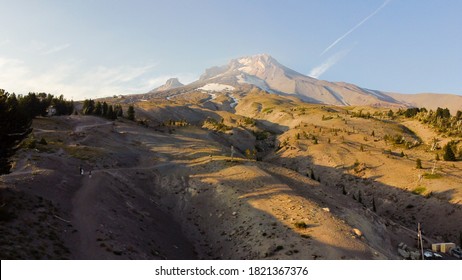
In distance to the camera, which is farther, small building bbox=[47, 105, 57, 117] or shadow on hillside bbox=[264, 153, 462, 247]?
small building bbox=[47, 105, 57, 117]

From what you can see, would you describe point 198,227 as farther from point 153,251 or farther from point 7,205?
point 7,205

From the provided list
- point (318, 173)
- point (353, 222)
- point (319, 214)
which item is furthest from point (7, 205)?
point (318, 173)

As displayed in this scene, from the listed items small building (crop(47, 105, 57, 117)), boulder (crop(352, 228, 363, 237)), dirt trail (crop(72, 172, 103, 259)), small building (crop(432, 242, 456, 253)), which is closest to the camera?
dirt trail (crop(72, 172, 103, 259))

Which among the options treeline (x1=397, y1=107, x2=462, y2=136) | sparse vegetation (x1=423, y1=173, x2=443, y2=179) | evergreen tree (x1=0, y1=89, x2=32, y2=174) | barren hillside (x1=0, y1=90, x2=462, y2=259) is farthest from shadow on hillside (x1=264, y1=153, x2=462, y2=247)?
treeline (x1=397, y1=107, x2=462, y2=136)

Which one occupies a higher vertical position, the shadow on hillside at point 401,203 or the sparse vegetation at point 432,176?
the sparse vegetation at point 432,176

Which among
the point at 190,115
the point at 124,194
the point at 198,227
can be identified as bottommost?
the point at 198,227

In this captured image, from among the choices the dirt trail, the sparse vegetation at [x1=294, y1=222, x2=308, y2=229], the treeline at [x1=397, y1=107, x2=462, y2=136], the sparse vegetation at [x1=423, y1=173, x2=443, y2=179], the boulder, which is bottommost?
the boulder

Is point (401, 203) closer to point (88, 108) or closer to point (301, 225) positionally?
point (301, 225)

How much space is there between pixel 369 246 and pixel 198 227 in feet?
63.8

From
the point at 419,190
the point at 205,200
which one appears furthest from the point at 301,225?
the point at 419,190

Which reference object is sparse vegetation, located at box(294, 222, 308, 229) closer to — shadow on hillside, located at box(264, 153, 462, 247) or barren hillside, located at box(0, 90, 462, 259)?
barren hillside, located at box(0, 90, 462, 259)

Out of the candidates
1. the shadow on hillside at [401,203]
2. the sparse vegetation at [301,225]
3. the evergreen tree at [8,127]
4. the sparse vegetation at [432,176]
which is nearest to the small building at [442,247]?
the shadow on hillside at [401,203]

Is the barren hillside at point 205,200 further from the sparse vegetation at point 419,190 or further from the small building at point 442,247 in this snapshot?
the small building at point 442,247

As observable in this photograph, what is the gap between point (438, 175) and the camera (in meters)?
66.7
